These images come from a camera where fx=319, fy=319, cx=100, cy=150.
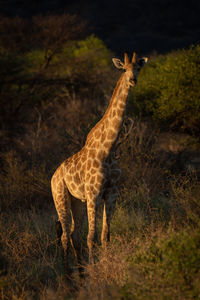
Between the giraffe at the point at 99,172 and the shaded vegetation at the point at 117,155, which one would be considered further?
the giraffe at the point at 99,172

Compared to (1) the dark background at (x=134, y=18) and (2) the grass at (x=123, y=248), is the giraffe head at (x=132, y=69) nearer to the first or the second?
(2) the grass at (x=123, y=248)

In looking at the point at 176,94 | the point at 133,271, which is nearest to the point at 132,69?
the point at 133,271

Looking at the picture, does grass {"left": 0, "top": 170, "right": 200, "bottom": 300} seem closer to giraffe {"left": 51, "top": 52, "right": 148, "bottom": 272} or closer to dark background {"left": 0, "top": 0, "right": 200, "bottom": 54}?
giraffe {"left": 51, "top": 52, "right": 148, "bottom": 272}

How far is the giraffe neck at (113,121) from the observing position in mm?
4531

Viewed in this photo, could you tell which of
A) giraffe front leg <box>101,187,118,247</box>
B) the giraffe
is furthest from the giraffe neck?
giraffe front leg <box>101,187,118,247</box>

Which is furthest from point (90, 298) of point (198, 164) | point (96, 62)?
point (96, 62)

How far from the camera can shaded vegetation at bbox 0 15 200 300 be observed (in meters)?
3.92

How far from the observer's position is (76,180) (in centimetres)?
515

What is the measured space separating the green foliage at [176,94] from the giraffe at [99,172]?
5111 mm

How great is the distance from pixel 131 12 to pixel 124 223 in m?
43.6

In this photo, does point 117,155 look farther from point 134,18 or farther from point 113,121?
point 134,18

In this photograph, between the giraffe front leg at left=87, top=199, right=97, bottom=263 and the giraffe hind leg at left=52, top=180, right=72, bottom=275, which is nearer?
the giraffe front leg at left=87, top=199, right=97, bottom=263

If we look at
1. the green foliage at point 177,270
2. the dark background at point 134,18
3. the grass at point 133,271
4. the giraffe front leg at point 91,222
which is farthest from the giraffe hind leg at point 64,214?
the dark background at point 134,18

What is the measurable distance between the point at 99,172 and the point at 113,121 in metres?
0.78
